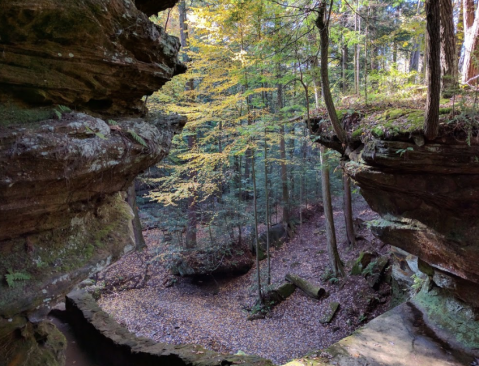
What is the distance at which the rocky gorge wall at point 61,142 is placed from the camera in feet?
11.6

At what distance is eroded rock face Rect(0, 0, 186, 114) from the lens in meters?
3.57

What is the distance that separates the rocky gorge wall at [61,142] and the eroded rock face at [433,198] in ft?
16.8

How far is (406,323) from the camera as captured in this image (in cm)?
661

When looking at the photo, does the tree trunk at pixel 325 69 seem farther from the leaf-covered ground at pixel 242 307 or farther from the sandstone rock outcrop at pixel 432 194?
the leaf-covered ground at pixel 242 307

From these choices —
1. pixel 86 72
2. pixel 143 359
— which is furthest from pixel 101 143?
pixel 143 359

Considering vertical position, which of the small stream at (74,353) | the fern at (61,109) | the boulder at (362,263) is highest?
the fern at (61,109)

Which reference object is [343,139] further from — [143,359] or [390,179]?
[143,359]

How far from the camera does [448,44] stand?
20.0 feet

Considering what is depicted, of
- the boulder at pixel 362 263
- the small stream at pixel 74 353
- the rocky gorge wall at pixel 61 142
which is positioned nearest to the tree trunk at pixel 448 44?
the rocky gorge wall at pixel 61 142

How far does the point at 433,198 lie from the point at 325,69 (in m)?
3.99

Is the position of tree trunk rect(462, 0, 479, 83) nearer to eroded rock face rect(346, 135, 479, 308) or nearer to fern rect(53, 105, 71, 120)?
eroded rock face rect(346, 135, 479, 308)

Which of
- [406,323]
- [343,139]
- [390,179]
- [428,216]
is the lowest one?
[406,323]

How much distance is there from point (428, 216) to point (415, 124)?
7.74 ft

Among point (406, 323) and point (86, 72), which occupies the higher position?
point (86, 72)
